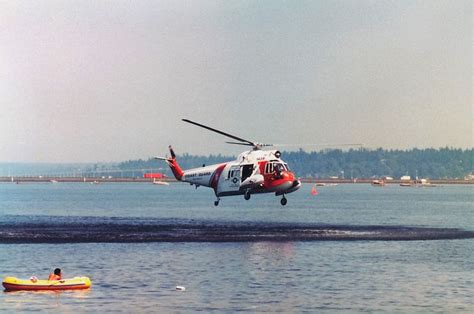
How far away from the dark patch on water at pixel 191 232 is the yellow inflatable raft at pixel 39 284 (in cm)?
3879

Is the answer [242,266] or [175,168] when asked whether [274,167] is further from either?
[175,168]

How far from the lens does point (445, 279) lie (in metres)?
73.9

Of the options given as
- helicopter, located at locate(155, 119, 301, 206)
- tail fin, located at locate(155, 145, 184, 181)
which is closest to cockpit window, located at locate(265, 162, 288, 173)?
helicopter, located at locate(155, 119, 301, 206)

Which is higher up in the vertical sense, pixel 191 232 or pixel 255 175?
pixel 255 175

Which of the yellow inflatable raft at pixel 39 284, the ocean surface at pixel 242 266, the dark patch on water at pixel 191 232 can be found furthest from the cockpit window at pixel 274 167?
the yellow inflatable raft at pixel 39 284

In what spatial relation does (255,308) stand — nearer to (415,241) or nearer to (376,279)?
(376,279)

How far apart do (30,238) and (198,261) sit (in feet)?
92.8

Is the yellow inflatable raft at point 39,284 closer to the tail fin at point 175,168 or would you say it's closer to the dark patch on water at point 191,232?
the dark patch on water at point 191,232

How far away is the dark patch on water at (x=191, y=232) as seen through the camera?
353ft

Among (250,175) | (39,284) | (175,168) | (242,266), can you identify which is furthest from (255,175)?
(39,284)

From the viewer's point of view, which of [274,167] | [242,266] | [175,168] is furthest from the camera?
[175,168]

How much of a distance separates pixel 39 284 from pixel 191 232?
56.5m

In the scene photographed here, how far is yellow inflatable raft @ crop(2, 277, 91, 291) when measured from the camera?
6312cm

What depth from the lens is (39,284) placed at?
63.4 m
